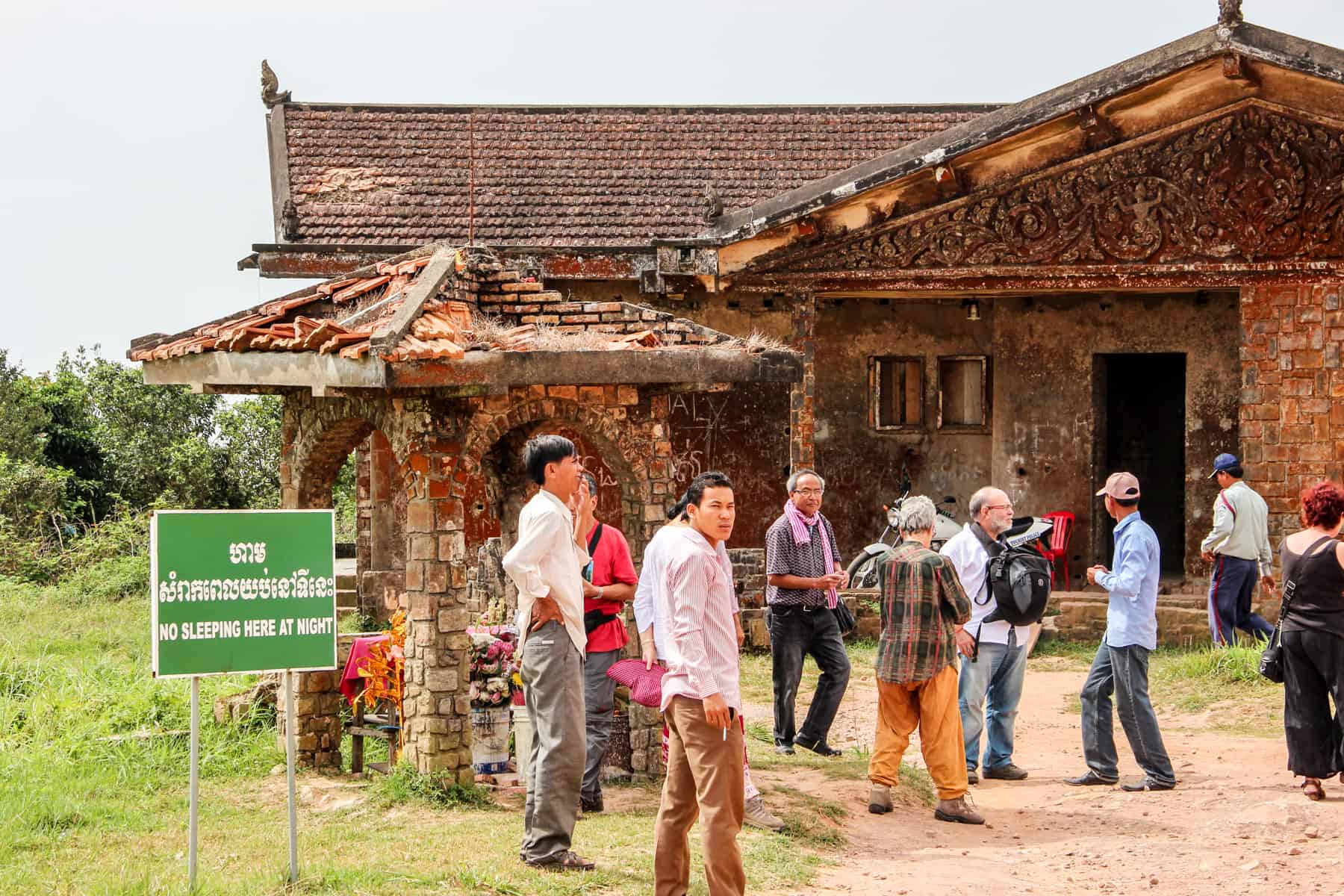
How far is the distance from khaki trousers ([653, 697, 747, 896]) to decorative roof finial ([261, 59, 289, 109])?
14296 mm

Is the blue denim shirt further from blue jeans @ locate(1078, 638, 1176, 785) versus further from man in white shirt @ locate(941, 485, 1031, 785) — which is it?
man in white shirt @ locate(941, 485, 1031, 785)

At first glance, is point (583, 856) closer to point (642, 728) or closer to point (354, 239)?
point (642, 728)

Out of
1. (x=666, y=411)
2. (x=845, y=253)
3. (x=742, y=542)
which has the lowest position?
(x=742, y=542)

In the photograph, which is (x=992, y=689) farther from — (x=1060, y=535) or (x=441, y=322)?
(x=1060, y=535)

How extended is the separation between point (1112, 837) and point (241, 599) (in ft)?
16.7

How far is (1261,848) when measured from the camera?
7.98 metres

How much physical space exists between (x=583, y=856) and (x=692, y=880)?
0.57 meters

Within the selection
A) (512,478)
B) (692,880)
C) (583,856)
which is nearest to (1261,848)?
(692,880)

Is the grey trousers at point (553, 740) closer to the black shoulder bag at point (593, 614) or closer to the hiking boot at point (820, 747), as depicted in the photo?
the black shoulder bag at point (593, 614)

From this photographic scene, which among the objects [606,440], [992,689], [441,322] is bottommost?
[992,689]

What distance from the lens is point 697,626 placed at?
6191 mm

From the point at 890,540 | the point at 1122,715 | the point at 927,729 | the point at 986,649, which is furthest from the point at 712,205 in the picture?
the point at 927,729

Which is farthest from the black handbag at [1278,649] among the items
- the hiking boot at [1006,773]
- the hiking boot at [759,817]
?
the hiking boot at [759,817]

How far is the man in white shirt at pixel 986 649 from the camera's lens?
9375 millimetres
